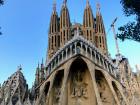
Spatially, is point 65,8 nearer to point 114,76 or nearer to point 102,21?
point 102,21

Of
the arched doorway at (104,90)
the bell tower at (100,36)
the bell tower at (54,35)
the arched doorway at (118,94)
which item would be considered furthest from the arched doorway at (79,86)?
the bell tower at (100,36)

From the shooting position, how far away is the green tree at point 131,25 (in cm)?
Answer: 1089

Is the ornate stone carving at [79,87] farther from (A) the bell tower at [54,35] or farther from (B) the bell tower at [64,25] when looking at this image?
(B) the bell tower at [64,25]

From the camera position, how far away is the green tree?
10891mm

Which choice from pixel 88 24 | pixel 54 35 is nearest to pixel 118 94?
pixel 88 24

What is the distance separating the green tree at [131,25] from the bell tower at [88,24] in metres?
32.9

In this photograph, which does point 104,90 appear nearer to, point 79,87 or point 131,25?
point 79,87

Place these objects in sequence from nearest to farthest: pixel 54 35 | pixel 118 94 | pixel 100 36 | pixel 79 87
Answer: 1. pixel 79 87
2. pixel 118 94
3. pixel 54 35
4. pixel 100 36

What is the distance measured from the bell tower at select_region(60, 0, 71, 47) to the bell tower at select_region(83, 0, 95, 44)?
2729mm

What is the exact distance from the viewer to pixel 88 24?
46.6 metres

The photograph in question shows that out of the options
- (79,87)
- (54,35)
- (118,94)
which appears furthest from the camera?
(54,35)

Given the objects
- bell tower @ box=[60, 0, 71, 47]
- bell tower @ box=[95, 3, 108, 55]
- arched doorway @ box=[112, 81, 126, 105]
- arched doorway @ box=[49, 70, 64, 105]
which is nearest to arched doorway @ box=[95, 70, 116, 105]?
arched doorway @ box=[112, 81, 126, 105]

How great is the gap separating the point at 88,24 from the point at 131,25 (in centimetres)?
3566

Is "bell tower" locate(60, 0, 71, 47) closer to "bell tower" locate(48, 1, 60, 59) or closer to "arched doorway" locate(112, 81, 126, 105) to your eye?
"bell tower" locate(48, 1, 60, 59)
